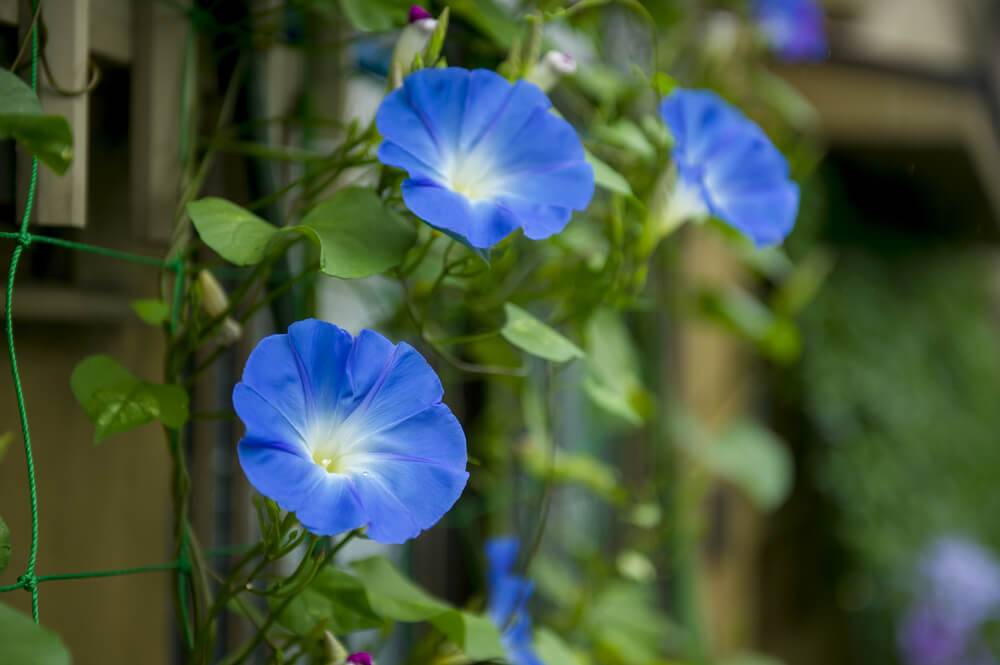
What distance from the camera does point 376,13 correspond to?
66 centimetres

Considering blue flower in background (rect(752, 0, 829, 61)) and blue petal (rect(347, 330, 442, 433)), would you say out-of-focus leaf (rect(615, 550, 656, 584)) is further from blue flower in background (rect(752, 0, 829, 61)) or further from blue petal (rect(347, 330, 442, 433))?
blue flower in background (rect(752, 0, 829, 61))

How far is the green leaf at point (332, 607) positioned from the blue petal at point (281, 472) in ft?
0.53

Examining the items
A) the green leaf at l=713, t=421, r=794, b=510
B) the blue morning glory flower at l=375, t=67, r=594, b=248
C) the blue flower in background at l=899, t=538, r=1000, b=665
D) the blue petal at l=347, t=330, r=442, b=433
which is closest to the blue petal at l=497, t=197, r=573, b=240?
the blue morning glory flower at l=375, t=67, r=594, b=248

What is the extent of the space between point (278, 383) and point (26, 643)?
0.15 metres

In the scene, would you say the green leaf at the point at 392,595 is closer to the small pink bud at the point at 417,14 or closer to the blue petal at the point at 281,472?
the blue petal at the point at 281,472

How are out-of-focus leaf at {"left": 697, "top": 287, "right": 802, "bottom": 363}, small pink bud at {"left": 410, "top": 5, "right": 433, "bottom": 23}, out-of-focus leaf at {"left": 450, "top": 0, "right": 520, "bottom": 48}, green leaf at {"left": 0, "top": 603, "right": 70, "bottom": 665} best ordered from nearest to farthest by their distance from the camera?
1. green leaf at {"left": 0, "top": 603, "right": 70, "bottom": 665}
2. small pink bud at {"left": 410, "top": 5, "right": 433, "bottom": 23}
3. out-of-focus leaf at {"left": 450, "top": 0, "right": 520, "bottom": 48}
4. out-of-focus leaf at {"left": 697, "top": 287, "right": 802, "bottom": 363}

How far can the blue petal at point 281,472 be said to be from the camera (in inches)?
16.3

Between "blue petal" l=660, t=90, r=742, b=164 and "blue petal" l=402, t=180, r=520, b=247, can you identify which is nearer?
"blue petal" l=402, t=180, r=520, b=247

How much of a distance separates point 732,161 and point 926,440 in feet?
6.27

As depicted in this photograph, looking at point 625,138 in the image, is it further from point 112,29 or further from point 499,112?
point 112,29

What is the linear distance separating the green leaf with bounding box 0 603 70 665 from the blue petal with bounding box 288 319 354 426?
0.16 metres

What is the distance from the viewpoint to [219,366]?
3.01 feet

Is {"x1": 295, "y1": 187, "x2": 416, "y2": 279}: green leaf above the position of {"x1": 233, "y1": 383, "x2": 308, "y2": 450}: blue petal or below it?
above

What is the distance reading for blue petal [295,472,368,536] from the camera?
1.37 feet
